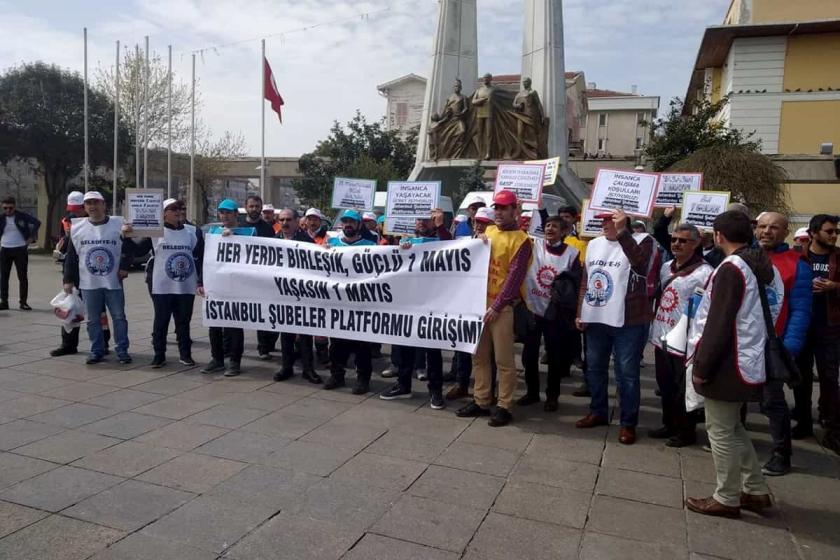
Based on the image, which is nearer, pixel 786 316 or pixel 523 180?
pixel 786 316

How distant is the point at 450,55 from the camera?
22.2 m

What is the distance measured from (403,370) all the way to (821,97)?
27.7 m

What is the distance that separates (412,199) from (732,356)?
4.72m

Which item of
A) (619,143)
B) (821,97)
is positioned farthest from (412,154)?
(619,143)

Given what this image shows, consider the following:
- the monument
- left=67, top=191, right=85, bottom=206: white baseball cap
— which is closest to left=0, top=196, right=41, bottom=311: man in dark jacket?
left=67, top=191, right=85, bottom=206: white baseball cap

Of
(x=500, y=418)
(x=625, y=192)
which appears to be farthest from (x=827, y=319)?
(x=500, y=418)

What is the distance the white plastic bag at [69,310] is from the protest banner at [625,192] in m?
5.90

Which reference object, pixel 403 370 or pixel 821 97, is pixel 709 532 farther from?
pixel 821 97

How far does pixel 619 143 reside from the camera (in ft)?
208

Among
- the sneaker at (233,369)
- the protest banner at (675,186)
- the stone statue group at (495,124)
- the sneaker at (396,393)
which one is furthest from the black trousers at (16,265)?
the stone statue group at (495,124)

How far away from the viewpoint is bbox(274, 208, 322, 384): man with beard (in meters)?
6.82

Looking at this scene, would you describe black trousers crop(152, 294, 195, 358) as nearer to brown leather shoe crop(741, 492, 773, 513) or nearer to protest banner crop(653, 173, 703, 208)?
protest banner crop(653, 173, 703, 208)

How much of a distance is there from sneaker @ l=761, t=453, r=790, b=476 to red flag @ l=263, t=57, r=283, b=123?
21.2 metres

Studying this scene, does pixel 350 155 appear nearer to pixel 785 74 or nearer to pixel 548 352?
pixel 785 74
